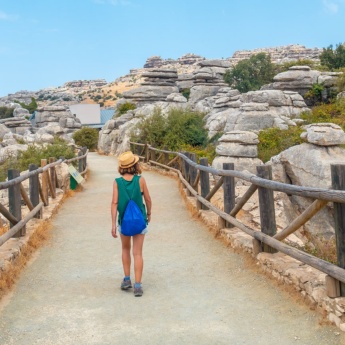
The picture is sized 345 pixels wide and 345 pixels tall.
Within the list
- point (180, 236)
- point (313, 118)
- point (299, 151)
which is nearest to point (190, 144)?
point (313, 118)

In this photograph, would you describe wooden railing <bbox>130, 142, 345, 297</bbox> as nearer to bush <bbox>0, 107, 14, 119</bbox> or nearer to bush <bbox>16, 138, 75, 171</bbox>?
bush <bbox>16, 138, 75, 171</bbox>

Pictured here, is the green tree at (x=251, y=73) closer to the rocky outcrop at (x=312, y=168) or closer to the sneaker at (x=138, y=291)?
the rocky outcrop at (x=312, y=168)

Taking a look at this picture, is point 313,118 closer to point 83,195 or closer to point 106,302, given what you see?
point 83,195

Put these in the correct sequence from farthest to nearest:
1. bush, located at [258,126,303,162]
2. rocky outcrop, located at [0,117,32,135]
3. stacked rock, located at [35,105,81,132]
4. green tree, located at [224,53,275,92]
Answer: stacked rock, located at [35,105,81,132] < rocky outcrop, located at [0,117,32,135] < green tree, located at [224,53,275,92] < bush, located at [258,126,303,162]

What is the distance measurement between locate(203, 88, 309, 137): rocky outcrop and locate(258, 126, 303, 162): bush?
0.99 m

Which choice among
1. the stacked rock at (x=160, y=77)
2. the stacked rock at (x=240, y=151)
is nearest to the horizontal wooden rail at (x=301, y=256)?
the stacked rock at (x=240, y=151)

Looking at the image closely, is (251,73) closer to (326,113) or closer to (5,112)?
(326,113)

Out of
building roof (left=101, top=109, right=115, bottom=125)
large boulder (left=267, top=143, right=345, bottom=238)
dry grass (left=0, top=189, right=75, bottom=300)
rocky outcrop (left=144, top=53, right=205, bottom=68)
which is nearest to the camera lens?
dry grass (left=0, top=189, right=75, bottom=300)

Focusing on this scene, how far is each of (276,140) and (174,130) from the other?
5.82 m

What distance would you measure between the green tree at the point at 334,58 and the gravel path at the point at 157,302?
38657 mm

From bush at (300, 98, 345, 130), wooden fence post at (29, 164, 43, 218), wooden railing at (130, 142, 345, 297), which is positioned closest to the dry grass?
wooden fence post at (29, 164, 43, 218)

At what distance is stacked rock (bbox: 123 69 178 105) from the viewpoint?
45656mm

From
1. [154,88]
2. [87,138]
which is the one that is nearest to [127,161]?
[87,138]

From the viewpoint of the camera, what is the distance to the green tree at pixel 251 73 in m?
44.0
